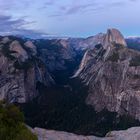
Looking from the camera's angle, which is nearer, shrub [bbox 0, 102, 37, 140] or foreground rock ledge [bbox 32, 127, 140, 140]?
shrub [bbox 0, 102, 37, 140]

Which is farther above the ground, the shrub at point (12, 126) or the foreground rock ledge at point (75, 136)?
the shrub at point (12, 126)

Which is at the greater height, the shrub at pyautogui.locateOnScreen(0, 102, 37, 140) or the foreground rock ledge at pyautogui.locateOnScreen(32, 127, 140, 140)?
the shrub at pyautogui.locateOnScreen(0, 102, 37, 140)

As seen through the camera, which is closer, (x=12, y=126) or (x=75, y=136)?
(x=12, y=126)

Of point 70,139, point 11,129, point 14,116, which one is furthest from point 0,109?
point 70,139

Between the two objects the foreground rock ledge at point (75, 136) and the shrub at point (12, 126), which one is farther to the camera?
the foreground rock ledge at point (75, 136)

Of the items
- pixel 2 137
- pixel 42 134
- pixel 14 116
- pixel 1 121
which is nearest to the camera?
pixel 2 137

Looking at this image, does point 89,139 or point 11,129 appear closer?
point 11,129

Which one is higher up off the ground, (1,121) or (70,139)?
(1,121)

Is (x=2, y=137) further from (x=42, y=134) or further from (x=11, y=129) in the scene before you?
(x=42, y=134)

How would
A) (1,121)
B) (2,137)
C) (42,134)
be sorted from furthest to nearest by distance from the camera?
(42,134), (1,121), (2,137)

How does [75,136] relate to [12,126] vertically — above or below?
below
